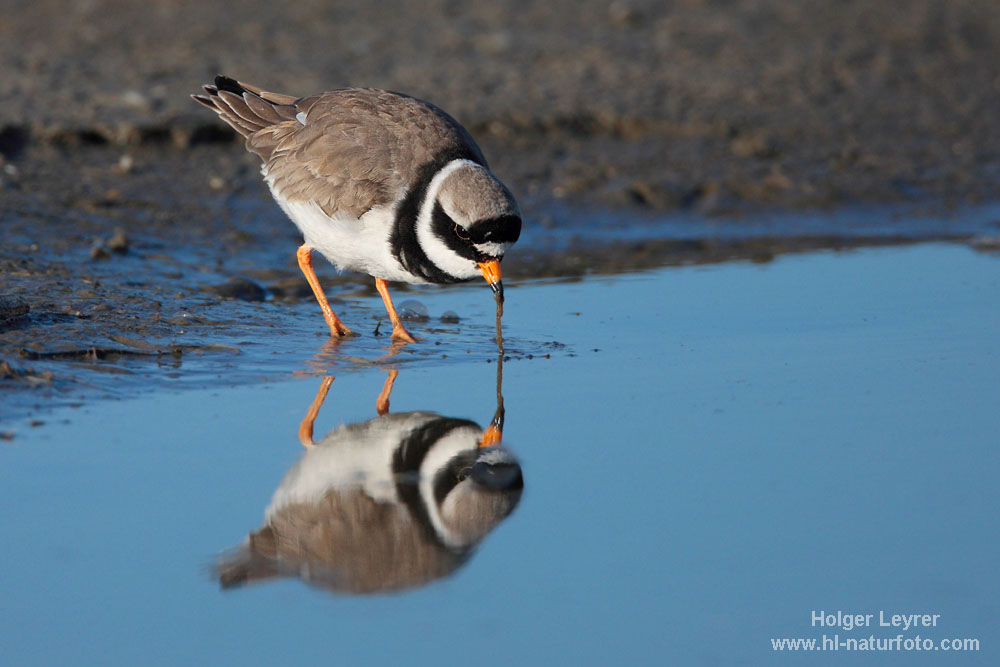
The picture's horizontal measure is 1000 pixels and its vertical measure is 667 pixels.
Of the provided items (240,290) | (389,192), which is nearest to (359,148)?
(389,192)

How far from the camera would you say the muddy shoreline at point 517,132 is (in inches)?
295

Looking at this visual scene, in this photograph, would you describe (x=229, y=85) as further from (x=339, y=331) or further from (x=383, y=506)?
(x=383, y=506)

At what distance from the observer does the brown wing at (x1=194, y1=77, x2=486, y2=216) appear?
6246 mm

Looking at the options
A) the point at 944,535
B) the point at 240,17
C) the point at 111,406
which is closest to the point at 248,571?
the point at 111,406

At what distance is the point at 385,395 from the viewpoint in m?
5.52

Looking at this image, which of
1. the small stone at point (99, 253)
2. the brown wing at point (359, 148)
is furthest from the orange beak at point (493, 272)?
the small stone at point (99, 253)

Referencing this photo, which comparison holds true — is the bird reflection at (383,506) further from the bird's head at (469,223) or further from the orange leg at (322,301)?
the orange leg at (322,301)

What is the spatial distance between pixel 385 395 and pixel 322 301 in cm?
130

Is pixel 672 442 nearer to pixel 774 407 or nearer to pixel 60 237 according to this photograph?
pixel 774 407

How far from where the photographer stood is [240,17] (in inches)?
472

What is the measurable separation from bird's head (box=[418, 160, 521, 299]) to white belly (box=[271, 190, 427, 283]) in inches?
8.0

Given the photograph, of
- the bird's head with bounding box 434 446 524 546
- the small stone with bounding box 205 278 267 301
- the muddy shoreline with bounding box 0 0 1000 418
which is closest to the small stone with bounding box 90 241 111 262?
the muddy shoreline with bounding box 0 0 1000 418

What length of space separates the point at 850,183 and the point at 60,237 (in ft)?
19.3

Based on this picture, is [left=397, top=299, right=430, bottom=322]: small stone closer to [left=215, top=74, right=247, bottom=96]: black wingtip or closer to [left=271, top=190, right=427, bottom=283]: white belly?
[left=271, top=190, right=427, bottom=283]: white belly
